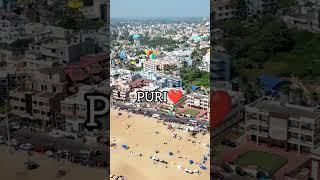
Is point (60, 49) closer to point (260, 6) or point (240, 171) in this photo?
point (260, 6)

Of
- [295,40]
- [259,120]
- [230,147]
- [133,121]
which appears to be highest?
[295,40]

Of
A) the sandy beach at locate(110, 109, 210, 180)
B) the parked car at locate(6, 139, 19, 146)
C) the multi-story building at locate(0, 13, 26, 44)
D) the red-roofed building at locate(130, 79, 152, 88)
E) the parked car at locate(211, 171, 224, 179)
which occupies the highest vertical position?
the multi-story building at locate(0, 13, 26, 44)

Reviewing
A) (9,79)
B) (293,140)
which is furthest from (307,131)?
(9,79)

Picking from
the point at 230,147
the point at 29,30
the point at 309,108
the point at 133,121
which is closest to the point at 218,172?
the point at 230,147

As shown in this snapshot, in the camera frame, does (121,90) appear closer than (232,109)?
No

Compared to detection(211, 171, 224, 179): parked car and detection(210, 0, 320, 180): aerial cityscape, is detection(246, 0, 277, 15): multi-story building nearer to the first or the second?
detection(210, 0, 320, 180): aerial cityscape

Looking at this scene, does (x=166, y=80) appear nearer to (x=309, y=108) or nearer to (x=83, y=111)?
(x=83, y=111)

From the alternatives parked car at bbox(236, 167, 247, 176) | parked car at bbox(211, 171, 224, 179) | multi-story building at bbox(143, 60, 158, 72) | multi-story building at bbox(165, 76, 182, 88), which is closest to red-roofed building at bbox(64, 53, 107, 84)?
parked car at bbox(211, 171, 224, 179)
